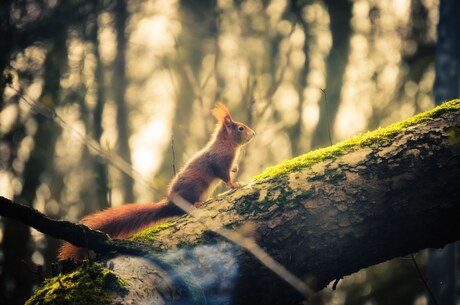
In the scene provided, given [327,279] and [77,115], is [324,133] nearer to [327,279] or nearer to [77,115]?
[77,115]

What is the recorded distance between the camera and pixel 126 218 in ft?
9.91

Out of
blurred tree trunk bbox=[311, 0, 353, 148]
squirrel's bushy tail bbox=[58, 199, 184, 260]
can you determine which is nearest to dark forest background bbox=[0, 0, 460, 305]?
blurred tree trunk bbox=[311, 0, 353, 148]

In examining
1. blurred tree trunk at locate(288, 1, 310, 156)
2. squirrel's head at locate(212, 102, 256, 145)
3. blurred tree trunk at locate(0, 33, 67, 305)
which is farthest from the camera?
blurred tree trunk at locate(288, 1, 310, 156)

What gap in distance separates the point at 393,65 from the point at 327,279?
7.46 metres

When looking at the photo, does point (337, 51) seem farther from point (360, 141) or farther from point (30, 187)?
point (30, 187)

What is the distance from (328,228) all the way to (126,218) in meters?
1.70

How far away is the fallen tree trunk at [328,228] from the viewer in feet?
6.40

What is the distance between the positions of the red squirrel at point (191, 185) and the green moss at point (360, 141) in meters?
1.23

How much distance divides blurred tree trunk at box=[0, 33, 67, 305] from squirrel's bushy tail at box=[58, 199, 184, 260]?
472 cm

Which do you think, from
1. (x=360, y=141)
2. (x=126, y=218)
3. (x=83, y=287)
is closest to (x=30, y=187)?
(x=126, y=218)

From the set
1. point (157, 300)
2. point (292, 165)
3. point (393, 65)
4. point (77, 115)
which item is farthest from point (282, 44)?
point (157, 300)

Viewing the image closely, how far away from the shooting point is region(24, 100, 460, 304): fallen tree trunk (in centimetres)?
195

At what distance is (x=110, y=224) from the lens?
2.89 meters

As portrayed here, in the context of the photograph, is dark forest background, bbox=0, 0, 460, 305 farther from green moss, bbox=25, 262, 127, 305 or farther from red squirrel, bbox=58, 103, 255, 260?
green moss, bbox=25, 262, 127, 305
